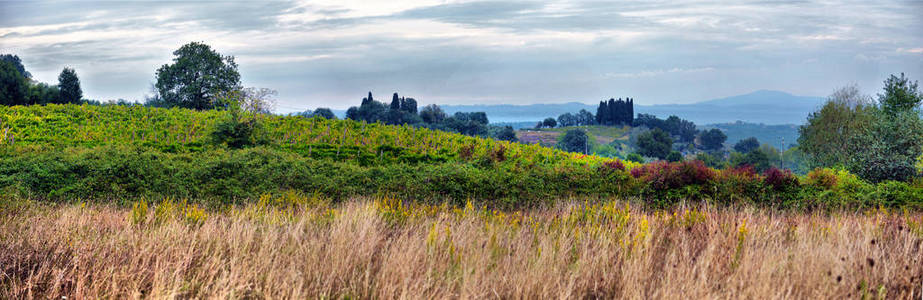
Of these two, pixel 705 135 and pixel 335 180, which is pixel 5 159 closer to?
pixel 335 180

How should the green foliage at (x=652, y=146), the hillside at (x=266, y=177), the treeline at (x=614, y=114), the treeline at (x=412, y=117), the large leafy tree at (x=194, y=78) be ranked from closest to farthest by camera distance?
the hillside at (x=266, y=177) < the large leafy tree at (x=194, y=78) < the treeline at (x=412, y=117) < the green foliage at (x=652, y=146) < the treeline at (x=614, y=114)

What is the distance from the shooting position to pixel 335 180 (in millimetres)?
12836

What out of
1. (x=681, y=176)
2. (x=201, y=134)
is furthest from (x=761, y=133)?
(x=681, y=176)

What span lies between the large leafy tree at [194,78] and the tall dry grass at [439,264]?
42.6 m

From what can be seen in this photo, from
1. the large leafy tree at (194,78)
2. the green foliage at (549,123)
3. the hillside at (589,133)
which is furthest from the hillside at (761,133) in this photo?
the large leafy tree at (194,78)

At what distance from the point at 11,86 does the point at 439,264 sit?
5818cm

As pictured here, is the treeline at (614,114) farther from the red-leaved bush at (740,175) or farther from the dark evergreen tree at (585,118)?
the red-leaved bush at (740,175)

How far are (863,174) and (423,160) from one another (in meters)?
21.5

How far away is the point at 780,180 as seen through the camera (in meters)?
12.8

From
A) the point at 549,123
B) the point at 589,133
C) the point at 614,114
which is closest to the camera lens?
the point at 589,133

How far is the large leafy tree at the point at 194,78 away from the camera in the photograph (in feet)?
151

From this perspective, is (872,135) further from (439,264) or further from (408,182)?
(439,264)

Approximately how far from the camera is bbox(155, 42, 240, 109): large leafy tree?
4597 centimetres

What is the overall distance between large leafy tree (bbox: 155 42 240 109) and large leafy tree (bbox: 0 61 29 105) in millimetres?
12571
